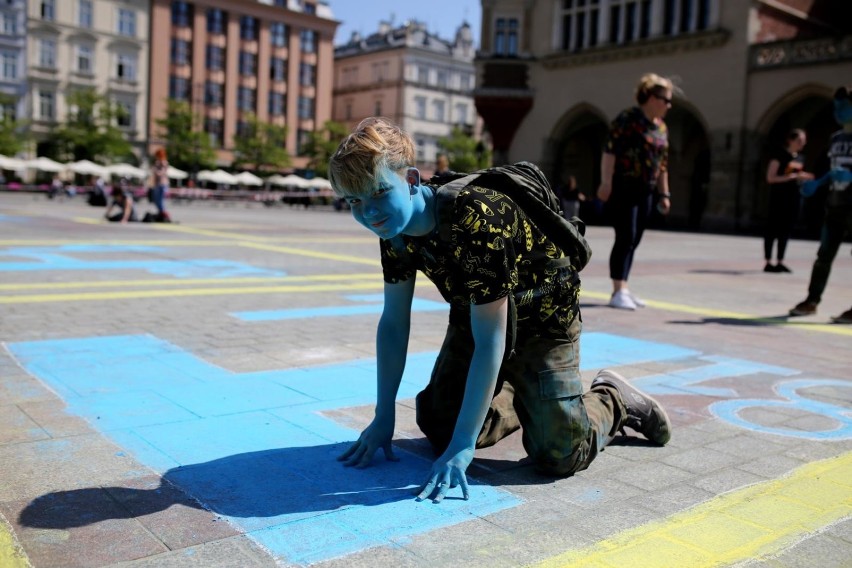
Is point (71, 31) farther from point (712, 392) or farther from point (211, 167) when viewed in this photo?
point (712, 392)

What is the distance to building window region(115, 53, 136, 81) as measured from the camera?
219ft

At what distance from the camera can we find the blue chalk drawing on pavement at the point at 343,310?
6.94 meters

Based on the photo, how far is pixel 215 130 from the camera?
74375 millimetres

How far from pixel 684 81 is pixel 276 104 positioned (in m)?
51.6

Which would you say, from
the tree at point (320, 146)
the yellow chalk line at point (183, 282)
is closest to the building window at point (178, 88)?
the tree at point (320, 146)

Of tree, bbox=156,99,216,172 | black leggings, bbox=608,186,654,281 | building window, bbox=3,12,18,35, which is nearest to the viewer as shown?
black leggings, bbox=608,186,654,281

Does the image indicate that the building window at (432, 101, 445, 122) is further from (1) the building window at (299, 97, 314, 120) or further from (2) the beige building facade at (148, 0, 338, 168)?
(1) the building window at (299, 97, 314, 120)

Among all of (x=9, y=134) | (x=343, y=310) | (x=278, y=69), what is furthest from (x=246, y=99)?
(x=343, y=310)

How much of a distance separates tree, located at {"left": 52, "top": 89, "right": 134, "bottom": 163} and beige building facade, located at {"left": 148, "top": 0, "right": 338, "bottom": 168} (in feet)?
15.1

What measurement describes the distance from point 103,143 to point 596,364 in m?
59.7

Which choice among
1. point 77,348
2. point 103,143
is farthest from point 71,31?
point 77,348

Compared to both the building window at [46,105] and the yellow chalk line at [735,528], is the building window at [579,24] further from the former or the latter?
the building window at [46,105]

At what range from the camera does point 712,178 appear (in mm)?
32250

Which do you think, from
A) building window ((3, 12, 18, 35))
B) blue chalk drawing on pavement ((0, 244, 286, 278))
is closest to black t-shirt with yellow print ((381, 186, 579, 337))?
blue chalk drawing on pavement ((0, 244, 286, 278))
